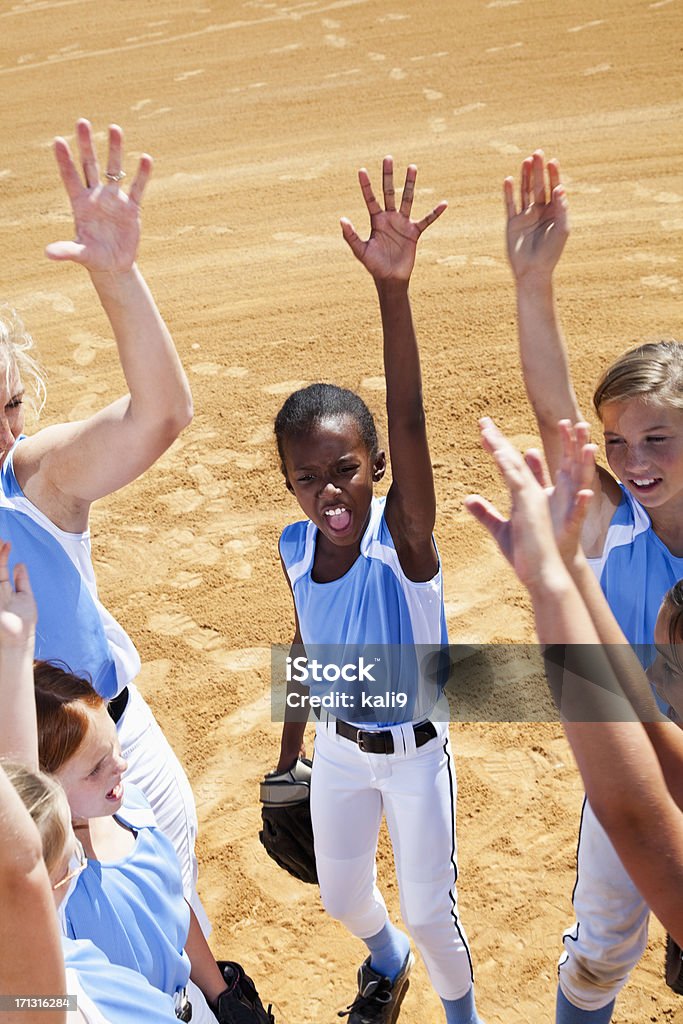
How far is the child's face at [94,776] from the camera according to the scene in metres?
2.45

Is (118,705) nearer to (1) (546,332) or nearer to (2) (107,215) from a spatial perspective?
(2) (107,215)

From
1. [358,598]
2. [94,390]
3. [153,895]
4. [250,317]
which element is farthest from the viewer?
[250,317]

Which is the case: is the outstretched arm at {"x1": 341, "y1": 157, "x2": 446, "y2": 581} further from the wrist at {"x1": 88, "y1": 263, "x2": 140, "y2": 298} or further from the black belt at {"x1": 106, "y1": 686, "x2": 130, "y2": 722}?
the black belt at {"x1": 106, "y1": 686, "x2": 130, "y2": 722}

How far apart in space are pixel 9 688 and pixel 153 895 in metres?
0.69

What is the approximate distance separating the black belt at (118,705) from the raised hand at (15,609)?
2.46 ft

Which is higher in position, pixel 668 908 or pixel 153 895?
pixel 668 908

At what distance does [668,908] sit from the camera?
6.09 feet

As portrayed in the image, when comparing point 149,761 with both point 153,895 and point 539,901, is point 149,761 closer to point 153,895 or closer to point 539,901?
point 153,895

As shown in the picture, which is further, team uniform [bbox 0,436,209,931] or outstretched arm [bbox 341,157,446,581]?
outstretched arm [bbox 341,157,446,581]

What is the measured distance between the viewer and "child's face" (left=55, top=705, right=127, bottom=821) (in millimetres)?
2449

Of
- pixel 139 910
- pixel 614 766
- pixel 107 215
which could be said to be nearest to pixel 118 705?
pixel 139 910

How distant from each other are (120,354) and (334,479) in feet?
2.63

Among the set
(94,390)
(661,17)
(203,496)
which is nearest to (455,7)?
(661,17)

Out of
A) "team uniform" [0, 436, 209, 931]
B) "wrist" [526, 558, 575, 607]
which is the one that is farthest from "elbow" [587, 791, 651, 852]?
"team uniform" [0, 436, 209, 931]
